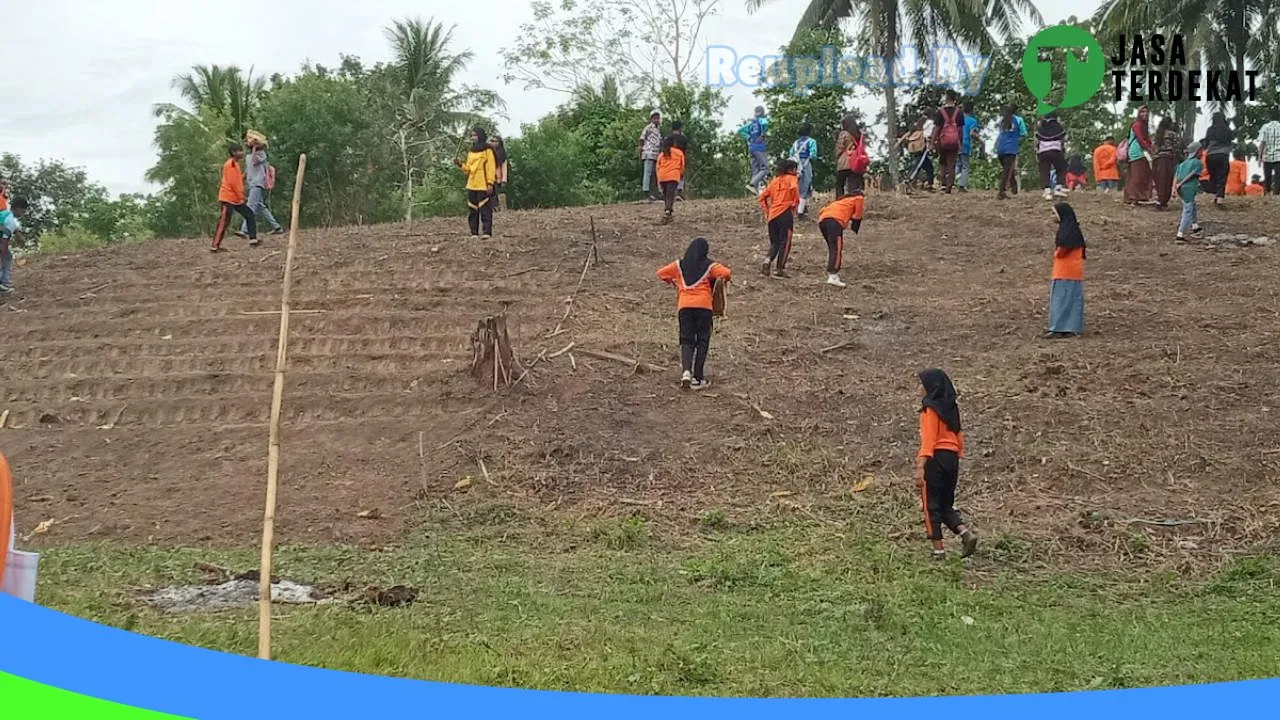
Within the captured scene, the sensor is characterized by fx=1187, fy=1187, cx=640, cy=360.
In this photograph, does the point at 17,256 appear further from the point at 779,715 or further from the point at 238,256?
the point at 779,715

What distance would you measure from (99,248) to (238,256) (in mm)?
3087

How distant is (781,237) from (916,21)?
46.4 feet

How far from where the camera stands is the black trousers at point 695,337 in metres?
9.80

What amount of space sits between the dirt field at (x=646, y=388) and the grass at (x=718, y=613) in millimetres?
535

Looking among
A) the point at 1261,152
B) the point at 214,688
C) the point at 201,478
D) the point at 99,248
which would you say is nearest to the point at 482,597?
the point at 214,688

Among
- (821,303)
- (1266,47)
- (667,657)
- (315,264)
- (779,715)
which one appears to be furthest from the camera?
(1266,47)

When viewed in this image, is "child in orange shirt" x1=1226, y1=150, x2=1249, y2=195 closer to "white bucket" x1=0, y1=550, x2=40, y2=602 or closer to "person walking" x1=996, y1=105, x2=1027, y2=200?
"person walking" x1=996, y1=105, x2=1027, y2=200

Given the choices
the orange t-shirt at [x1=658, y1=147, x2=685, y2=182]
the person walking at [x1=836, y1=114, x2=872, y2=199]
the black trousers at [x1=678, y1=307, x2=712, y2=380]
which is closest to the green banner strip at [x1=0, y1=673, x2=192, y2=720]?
the black trousers at [x1=678, y1=307, x2=712, y2=380]

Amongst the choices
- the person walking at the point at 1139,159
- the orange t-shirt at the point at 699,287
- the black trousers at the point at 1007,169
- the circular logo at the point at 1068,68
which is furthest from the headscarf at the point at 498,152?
the circular logo at the point at 1068,68

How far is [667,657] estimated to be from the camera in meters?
5.09

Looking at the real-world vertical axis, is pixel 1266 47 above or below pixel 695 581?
above

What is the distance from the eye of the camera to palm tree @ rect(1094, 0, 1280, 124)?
22969mm

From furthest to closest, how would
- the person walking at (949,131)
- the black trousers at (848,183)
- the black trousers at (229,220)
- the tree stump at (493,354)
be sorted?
the person walking at (949,131) < the black trousers at (229,220) < the black trousers at (848,183) < the tree stump at (493,354)

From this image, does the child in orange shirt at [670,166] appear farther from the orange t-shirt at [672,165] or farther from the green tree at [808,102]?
the green tree at [808,102]
